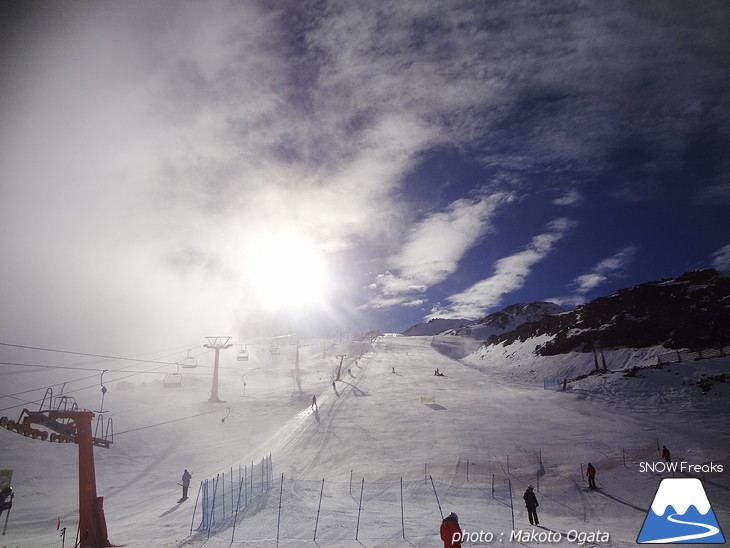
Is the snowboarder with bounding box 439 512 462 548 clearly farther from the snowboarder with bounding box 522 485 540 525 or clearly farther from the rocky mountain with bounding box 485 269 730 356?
the rocky mountain with bounding box 485 269 730 356

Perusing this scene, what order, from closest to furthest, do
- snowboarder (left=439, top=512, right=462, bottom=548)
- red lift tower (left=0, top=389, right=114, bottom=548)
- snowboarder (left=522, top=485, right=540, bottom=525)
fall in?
1. snowboarder (left=439, top=512, right=462, bottom=548)
2. snowboarder (left=522, top=485, right=540, bottom=525)
3. red lift tower (left=0, top=389, right=114, bottom=548)

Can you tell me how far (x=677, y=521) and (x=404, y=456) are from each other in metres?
17.7

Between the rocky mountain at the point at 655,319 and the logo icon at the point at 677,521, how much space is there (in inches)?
1533

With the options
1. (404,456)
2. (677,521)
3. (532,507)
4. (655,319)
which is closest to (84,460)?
(404,456)

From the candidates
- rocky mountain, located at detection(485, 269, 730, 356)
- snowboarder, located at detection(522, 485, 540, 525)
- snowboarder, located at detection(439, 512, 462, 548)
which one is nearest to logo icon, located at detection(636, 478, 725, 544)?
snowboarder, located at detection(522, 485, 540, 525)

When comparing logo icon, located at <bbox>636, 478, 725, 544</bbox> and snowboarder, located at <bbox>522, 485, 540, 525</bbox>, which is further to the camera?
snowboarder, located at <bbox>522, 485, 540, 525</bbox>

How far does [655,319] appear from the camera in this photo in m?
54.7

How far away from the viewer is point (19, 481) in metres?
28.6

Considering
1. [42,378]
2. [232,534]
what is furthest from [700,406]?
[42,378]

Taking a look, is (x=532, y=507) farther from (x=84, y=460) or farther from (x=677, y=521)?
(x=84, y=460)

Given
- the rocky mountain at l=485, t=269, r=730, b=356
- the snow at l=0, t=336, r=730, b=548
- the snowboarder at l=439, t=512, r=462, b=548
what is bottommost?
the snow at l=0, t=336, r=730, b=548

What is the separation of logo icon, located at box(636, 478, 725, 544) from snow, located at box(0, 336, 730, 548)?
1.30 metres

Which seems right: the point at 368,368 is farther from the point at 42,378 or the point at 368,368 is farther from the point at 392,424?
the point at 42,378

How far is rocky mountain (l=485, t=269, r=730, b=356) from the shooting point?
46.2 meters
